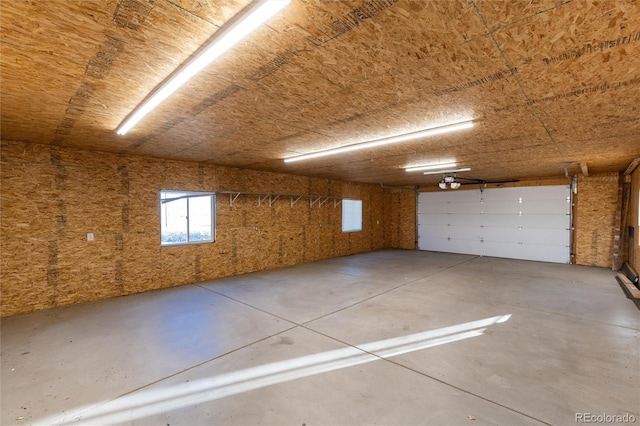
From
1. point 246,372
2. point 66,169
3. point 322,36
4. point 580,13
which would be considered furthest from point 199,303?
point 580,13

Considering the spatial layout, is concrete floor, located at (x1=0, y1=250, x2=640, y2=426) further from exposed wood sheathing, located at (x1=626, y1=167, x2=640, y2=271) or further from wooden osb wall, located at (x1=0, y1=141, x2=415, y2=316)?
exposed wood sheathing, located at (x1=626, y1=167, x2=640, y2=271)

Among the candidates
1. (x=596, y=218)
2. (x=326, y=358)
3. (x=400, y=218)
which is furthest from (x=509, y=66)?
(x=400, y=218)

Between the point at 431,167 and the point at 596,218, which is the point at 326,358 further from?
the point at 596,218

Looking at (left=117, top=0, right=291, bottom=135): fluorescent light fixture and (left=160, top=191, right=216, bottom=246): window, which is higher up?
(left=117, top=0, right=291, bottom=135): fluorescent light fixture

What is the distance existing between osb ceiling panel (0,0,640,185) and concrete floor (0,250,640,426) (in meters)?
2.59

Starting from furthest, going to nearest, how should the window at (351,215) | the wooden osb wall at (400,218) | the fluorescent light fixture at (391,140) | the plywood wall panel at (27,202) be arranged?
the wooden osb wall at (400,218), the window at (351,215), the plywood wall panel at (27,202), the fluorescent light fixture at (391,140)

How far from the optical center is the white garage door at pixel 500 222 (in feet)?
27.8

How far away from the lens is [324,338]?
3408 millimetres

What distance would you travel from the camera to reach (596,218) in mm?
7840

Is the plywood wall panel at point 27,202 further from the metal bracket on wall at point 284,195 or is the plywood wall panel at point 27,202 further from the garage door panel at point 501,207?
the garage door panel at point 501,207

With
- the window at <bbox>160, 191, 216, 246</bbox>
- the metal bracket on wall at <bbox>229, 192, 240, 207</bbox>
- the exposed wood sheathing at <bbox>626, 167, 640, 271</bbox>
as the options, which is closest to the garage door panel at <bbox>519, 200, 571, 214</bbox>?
the exposed wood sheathing at <bbox>626, 167, 640, 271</bbox>

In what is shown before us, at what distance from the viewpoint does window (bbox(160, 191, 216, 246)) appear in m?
5.89

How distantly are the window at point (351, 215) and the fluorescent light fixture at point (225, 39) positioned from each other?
7915 millimetres

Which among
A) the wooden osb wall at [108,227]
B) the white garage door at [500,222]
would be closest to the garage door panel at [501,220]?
the white garage door at [500,222]
